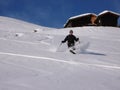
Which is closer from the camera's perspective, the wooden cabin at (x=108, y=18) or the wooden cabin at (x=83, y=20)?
the wooden cabin at (x=108, y=18)

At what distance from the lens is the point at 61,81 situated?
544 cm

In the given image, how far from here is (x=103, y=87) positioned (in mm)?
5211

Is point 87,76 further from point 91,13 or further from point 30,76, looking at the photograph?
point 91,13

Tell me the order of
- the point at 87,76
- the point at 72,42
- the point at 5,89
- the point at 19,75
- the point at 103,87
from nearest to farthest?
the point at 5,89 → the point at 103,87 → the point at 19,75 → the point at 87,76 → the point at 72,42

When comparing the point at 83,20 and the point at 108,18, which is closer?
the point at 108,18

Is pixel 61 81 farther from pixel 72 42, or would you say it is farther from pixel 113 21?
pixel 113 21

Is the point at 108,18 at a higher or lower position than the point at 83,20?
higher

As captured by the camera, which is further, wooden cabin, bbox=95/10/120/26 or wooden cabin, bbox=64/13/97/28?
wooden cabin, bbox=64/13/97/28

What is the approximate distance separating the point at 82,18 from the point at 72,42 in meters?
40.2

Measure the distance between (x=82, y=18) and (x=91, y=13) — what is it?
2.24 metres

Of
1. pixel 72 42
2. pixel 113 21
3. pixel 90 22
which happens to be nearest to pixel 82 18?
pixel 90 22

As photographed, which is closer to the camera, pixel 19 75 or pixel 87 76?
pixel 19 75

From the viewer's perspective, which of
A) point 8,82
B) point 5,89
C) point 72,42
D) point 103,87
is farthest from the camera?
point 72,42

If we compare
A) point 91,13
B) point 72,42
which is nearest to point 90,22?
point 91,13
